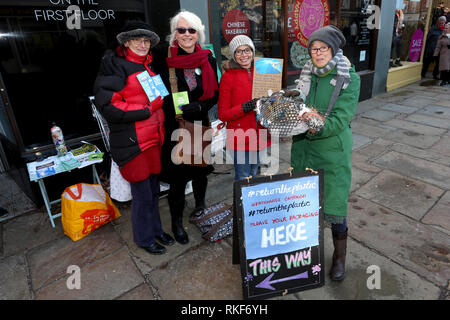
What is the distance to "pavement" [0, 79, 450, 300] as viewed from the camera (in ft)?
8.41

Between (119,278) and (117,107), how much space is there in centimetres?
158

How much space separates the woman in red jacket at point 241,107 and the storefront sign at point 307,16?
437cm

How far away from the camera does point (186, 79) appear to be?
2.68 metres

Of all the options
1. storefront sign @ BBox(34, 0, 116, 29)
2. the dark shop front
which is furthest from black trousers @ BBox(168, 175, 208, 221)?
storefront sign @ BBox(34, 0, 116, 29)

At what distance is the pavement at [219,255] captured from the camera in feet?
8.41

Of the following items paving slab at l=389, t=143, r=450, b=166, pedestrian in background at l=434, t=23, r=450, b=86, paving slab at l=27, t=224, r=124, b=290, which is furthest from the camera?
pedestrian in background at l=434, t=23, r=450, b=86

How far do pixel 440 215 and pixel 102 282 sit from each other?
3.74 metres

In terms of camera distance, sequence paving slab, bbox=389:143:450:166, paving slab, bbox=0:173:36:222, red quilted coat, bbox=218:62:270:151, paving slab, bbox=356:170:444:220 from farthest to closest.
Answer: paving slab, bbox=389:143:450:166
paving slab, bbox=0:173:36:222
paving slab, bbox=356:170:444:220
red quilted coat, bbox=218:62:270:151

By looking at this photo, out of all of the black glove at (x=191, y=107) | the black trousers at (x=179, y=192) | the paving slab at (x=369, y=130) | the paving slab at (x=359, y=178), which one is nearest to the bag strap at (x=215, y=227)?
the black trousers at (x=179, y=192)

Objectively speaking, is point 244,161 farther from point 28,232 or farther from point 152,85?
point 28,232

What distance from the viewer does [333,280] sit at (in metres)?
2.60

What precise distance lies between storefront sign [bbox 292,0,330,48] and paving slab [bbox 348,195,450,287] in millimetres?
4398

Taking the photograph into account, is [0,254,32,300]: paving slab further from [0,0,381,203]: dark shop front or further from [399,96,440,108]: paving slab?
[399,96,440,108]: paving slab
